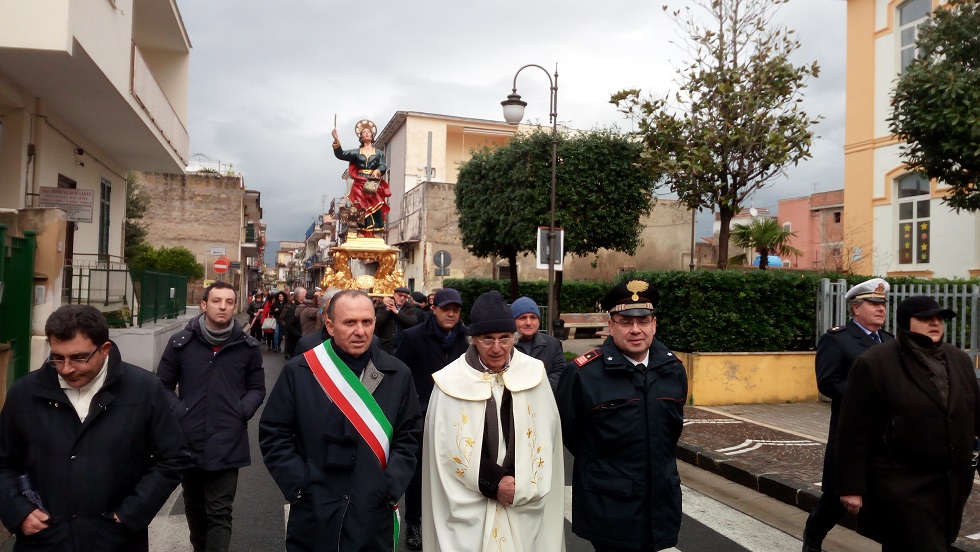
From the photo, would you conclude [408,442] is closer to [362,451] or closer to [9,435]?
[362,451]

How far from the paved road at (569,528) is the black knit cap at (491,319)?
8.36 feet

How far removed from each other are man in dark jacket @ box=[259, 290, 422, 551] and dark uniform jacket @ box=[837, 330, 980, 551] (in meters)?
2.31

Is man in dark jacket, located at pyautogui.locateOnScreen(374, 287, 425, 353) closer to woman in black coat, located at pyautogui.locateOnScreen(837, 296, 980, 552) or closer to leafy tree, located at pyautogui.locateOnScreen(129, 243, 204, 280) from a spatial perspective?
woman in black coat, located at pyautogui.locateOnScreen(837, 296, 980, 552)

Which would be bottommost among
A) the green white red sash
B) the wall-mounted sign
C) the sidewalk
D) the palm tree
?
the sidewalk

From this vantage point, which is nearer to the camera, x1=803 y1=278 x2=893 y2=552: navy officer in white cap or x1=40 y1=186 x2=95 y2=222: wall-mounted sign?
x1=803 y1=278 x2=893 y2=552: navy officer in white cap

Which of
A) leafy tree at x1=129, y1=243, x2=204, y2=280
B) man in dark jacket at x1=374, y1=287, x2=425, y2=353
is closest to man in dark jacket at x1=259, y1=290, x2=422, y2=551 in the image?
man in dark jacket at x1=374, y1=287, x2=425, y2=353

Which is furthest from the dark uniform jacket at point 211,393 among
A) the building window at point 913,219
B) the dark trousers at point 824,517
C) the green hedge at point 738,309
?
the building window at point 913,219

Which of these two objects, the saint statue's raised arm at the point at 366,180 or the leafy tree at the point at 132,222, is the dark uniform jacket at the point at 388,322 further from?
the leafy tree at the point at 132,222

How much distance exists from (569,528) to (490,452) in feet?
9.01

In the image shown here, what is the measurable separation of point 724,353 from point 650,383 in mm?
8321

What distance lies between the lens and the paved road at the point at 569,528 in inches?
212

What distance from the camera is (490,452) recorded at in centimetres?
339

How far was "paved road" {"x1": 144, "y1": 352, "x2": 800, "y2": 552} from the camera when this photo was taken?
538cm

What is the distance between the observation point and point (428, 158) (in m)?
40.7
